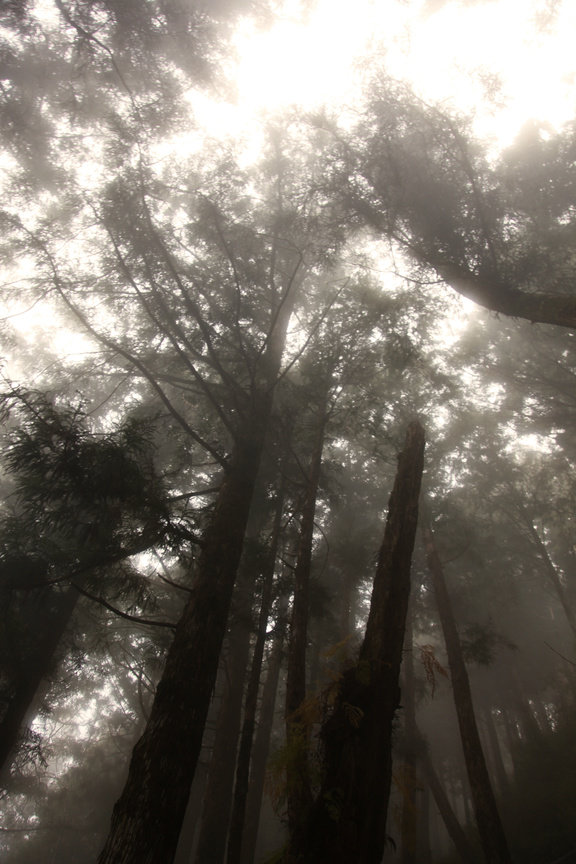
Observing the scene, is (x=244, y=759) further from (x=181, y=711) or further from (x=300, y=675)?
(x=181, y=711)

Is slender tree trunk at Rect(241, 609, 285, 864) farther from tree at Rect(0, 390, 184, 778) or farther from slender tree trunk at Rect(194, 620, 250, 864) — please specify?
tree at Rect(0, 390, 184, 778)

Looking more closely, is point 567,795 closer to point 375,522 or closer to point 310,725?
point 375,522

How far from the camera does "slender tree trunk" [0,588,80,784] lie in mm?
9164

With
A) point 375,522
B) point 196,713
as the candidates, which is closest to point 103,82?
point 196,713

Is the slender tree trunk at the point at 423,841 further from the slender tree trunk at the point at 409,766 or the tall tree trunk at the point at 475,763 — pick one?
the tall tree trunk at the point at 475,763

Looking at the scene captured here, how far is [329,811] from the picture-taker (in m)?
2.63

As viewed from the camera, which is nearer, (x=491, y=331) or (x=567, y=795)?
(x=567, y=795)

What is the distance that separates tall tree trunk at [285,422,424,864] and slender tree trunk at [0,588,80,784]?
9.14m

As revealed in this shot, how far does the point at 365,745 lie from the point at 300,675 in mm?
2903

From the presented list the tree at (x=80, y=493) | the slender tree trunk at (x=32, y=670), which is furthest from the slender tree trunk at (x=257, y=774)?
the tree at (x=80, y=493)

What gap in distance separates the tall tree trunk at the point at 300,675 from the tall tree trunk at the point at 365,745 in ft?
0.88

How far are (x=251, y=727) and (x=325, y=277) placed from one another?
14422 millimetres

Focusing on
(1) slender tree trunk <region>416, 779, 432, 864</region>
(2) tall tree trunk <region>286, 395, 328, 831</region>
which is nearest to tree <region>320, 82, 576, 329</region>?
(2) tall tree trunk <region>286, 395, 328, 831</region>

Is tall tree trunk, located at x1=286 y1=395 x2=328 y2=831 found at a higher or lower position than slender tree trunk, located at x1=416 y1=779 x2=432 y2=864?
higher
